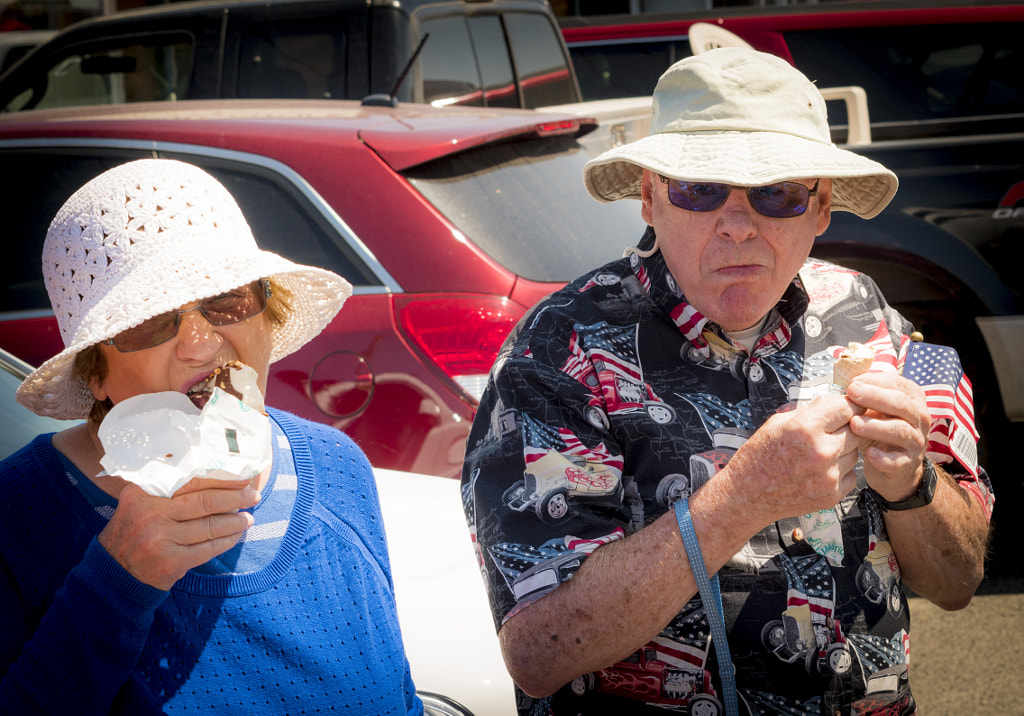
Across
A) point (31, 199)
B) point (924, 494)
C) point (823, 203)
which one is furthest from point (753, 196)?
point (31, 199)

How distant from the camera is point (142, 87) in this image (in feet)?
18.7

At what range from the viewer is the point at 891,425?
64.0 inches

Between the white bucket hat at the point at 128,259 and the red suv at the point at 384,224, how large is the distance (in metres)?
1.30

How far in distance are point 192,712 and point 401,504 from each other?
100cm

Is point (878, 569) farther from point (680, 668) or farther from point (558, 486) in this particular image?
point (558, 486)

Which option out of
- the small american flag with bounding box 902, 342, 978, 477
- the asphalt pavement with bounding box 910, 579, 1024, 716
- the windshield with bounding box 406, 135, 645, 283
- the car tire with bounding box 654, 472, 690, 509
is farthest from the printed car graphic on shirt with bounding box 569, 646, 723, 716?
the asphalt pavement with bounding box 910, 579, 1024, 716

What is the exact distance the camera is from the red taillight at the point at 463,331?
2885 millimetres

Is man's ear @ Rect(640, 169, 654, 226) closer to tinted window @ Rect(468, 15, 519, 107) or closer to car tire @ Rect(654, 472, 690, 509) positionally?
car tire @ Rect(654, 472, 690, 509)

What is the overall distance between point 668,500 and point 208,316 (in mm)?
869

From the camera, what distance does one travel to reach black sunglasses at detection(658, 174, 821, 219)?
1850mm

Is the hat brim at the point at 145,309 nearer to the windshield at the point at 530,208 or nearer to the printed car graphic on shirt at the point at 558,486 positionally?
the printed car graphic on shirt at the point at 558,486

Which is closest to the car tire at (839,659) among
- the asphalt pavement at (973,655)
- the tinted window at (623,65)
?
the asphalt pavement at (973,655)

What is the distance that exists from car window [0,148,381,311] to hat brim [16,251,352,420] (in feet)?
3.71

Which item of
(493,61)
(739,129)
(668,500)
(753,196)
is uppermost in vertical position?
(739,129)
